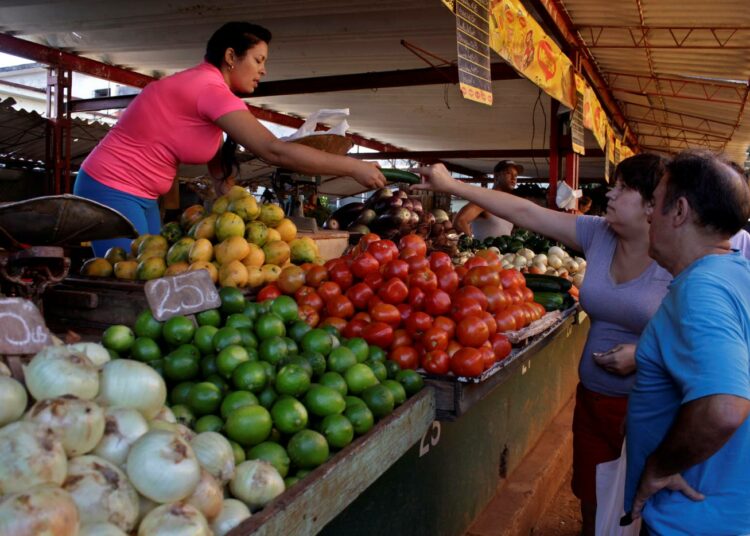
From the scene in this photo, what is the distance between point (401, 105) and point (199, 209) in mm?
9265

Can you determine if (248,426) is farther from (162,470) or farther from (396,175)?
(396,175)

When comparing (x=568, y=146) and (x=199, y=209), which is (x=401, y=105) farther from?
(x=199, y=209)

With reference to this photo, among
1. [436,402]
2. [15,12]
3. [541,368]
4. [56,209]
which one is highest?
[15,12]

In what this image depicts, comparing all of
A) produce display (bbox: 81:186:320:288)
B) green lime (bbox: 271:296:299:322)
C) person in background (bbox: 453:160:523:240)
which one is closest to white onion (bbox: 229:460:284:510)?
green lime (bbox: 271:296:299:322)

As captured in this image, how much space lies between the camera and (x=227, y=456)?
1.41 m

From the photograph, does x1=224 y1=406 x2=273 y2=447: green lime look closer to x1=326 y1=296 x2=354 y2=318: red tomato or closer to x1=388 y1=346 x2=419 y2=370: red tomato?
x1=388 y1=346 x2=419 y2=370: red tomato

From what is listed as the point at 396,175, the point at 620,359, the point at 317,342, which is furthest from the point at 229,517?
the point at 396,175

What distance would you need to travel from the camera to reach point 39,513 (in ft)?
3.00

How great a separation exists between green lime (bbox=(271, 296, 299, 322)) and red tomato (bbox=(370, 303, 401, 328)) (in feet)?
1.17

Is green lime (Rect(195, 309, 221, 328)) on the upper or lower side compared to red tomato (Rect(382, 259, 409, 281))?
lower

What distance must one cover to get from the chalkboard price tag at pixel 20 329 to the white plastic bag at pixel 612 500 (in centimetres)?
188

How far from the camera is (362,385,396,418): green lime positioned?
75.2 inches

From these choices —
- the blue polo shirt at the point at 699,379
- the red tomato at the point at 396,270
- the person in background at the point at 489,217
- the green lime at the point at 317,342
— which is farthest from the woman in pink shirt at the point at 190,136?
the person in background at the point at 489,217

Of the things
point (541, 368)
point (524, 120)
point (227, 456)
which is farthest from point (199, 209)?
point (524, 120)
